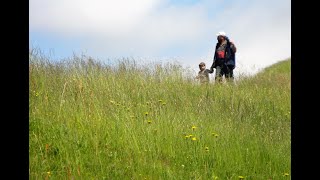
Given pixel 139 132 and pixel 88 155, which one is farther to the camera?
pixel 139 132

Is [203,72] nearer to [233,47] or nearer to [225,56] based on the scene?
[225,56]

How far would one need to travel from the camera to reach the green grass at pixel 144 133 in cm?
441

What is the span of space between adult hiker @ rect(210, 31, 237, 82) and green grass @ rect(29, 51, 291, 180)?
2.81m

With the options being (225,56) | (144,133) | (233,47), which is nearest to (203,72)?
(225,56)

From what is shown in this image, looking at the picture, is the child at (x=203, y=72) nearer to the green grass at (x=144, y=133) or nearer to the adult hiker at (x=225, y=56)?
the adult hiker at (x=225, y=56)

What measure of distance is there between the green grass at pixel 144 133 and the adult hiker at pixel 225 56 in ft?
9.22

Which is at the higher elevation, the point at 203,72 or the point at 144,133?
the point at 203,72

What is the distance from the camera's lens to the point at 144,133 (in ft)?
16.8

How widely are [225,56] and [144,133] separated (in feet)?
19.3

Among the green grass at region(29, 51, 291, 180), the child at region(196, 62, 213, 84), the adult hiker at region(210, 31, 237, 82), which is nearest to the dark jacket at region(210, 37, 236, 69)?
the adult hiker at region(210, 31, 237, 82)
